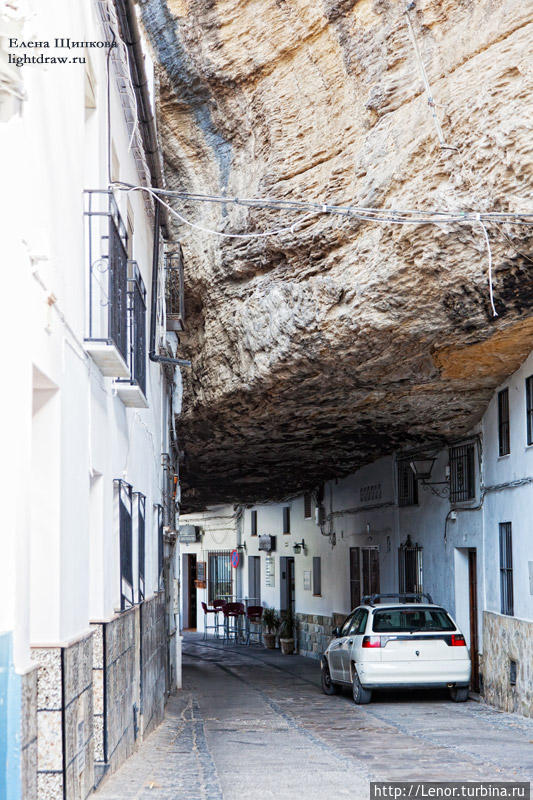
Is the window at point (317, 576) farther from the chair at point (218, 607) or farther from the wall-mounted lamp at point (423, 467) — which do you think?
the wall-mounted lamp at point (423, 467)

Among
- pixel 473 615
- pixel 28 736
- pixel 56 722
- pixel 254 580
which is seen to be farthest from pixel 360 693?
pixel 254 580

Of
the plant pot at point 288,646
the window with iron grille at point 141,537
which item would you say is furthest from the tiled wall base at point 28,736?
the plant pot at point 288,646

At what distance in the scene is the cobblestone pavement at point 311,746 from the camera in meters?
7.70

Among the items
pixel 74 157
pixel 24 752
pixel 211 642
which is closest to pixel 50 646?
pixel 24 752

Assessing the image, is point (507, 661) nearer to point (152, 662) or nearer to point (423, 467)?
point (423, 467)

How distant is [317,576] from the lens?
27141 mm

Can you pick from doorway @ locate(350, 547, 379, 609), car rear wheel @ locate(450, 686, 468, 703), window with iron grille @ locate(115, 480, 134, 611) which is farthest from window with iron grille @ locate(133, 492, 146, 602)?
doorway @ locate(350, 547, 379, 609)

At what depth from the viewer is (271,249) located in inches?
491

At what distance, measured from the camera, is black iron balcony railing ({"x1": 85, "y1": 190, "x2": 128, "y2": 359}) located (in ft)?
→ 22.6

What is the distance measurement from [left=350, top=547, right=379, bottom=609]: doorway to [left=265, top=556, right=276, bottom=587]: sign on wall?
30.0 ft

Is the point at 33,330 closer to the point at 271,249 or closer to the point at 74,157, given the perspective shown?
the point at 74,157

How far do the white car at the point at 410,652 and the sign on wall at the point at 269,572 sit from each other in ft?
59.1

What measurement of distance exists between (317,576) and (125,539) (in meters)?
19.0

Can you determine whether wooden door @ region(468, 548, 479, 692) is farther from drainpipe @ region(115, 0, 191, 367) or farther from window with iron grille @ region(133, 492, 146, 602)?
window with iron grille @ region(133, 492, 146, 602)
